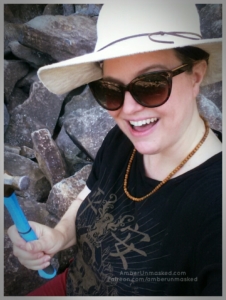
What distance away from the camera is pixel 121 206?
0.72 m

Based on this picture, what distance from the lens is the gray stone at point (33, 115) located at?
2.75ft

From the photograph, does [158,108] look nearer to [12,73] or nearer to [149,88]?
[149,88]

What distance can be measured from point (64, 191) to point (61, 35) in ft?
1.36

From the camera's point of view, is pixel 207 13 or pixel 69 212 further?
pixel 69 212

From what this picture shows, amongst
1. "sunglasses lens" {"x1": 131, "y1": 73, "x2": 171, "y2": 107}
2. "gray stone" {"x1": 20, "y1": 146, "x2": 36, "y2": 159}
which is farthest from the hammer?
"sunglasses lens" {"x1": 131, "y1": 73, "x2": 171, "y2": 107}

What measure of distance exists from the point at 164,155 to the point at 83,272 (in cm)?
37

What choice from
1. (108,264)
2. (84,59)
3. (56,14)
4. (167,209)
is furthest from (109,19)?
(108,264)

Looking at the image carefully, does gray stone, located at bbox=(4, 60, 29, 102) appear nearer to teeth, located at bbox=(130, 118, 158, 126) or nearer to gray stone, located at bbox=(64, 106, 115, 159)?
gray stone, located at bbox=(64, 106, 115, 159)

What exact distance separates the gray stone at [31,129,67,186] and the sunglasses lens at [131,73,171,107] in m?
0.36

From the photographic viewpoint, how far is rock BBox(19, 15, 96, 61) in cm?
79

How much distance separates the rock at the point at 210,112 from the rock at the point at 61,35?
0.29 metres

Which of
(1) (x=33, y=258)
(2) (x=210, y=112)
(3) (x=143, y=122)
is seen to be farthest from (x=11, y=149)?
(2) (x=210, y=112)

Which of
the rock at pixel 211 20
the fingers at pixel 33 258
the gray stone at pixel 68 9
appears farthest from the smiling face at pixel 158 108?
the fingers at pixel 33 258

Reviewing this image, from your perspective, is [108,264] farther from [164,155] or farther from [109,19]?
[109,19]
